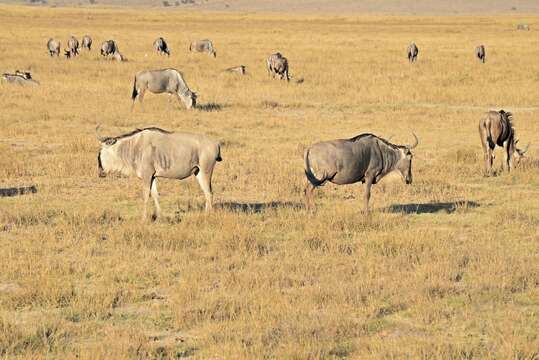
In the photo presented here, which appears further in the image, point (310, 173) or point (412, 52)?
point (412, 52)

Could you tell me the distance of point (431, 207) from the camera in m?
12.7

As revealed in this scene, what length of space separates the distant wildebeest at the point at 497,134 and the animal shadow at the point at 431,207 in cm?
234

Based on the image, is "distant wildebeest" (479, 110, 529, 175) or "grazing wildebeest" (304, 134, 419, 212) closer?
"grazing wildebeest" (304, 134, 419, 212)

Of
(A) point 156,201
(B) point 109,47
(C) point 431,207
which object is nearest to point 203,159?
(A) point 156,201

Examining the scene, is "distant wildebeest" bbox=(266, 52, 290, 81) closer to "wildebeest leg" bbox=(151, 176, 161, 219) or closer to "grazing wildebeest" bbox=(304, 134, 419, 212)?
"grazing wildebeest" bbox=(304, 134, 419, 212)

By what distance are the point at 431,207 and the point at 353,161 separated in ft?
7.24

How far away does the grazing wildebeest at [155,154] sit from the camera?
10.9 m

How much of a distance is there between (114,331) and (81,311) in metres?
0.76

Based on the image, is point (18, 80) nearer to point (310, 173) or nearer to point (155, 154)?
point (155, 154)

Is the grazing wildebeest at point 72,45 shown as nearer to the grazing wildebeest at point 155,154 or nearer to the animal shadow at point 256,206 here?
the animal shadow at point 256,206

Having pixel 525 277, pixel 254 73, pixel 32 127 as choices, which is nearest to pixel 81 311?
pixel 525 277

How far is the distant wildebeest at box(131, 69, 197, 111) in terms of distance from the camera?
24.1 meters

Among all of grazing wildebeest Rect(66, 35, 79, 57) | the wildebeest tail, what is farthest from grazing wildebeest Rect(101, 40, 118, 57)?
the wildebeest tail

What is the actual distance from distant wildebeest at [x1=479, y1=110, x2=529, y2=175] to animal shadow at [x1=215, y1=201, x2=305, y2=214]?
4257mm
